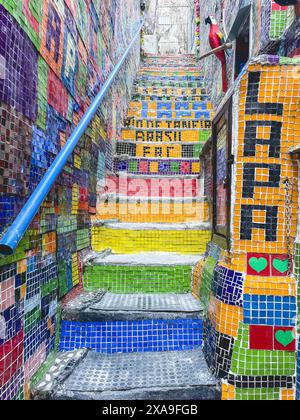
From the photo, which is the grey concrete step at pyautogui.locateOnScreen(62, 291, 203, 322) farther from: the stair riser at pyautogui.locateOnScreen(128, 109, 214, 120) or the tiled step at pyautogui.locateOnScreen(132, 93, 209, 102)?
the tiled step at pyautogui.locateOnScreen(132, 93, 209, 102)

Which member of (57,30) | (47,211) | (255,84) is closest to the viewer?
(255,84)

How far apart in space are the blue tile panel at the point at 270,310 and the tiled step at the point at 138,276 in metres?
0.91

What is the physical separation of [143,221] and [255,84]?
2.09 metres

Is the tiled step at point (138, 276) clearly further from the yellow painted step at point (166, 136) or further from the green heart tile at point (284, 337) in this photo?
the yellow painted step at point (166, 136)

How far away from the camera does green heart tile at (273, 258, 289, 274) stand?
1.81 metres

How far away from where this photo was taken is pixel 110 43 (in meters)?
4.16

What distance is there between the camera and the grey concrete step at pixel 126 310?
7.18ft

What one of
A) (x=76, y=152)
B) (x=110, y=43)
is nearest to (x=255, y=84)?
(x=76, y=152)

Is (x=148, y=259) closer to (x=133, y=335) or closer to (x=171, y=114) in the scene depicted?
(x=133, y=335)

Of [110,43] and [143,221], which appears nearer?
[143,221]

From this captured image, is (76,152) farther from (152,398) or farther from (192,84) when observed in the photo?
(192,84)

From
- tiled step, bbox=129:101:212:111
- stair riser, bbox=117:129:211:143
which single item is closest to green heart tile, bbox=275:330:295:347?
stair riser, bbox=117:129:211:143

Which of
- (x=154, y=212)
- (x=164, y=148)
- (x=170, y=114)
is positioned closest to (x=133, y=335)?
(x=154, y=212)

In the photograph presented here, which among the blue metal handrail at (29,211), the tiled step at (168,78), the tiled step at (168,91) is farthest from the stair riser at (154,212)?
the tiled step at (168,78)
